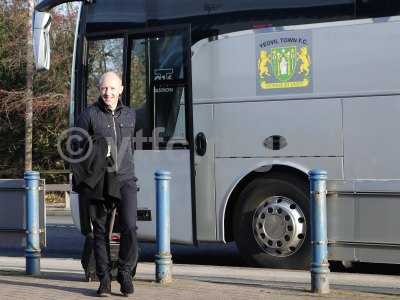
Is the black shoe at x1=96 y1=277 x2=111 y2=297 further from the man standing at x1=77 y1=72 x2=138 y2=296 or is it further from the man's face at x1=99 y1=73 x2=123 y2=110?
the man's face at x1=99 y1=73 x2=123 y2=110

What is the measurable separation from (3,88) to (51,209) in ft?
21.7

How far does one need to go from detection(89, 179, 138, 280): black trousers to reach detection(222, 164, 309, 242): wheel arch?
2.88 m

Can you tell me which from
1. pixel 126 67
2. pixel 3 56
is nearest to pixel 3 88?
pixel 3 56

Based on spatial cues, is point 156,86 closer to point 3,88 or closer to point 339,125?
point 339,125

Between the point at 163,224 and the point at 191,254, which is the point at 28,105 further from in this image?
the point at 163,224

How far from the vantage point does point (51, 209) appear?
24594 millimetres

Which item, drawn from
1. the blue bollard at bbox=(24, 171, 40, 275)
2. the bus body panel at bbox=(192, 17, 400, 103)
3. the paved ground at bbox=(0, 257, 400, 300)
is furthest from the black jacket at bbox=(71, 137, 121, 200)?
the bus body panel at bbox=(192, 17, 400, 103)

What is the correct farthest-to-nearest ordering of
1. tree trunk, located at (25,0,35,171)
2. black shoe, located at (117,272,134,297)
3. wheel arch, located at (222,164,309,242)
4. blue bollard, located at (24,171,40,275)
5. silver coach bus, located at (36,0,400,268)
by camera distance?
tree trunk, located at (25,0,35,171) → wheel arch, located at (222,164,309,242) → silver coach bus, located at (36,0,400,268) → blue bollard, located at (24,171,40,275) → black shoe, located at (117,272,134,297)

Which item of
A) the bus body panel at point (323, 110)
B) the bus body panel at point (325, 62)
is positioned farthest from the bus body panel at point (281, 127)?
the bus body panel at point (325, 62)

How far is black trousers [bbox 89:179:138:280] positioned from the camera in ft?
22.8

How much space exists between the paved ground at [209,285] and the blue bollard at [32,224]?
0.14 metres

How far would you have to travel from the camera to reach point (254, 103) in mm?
9555

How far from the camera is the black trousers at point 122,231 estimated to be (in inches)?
273

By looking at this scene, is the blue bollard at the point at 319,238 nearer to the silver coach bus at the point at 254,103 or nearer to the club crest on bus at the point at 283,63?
the silver coach bus at the point at 254,103
